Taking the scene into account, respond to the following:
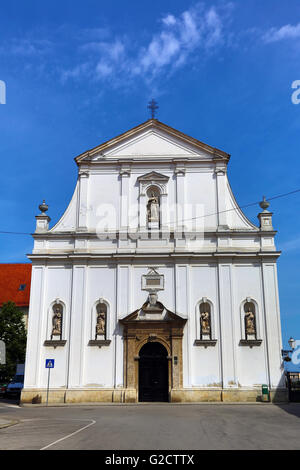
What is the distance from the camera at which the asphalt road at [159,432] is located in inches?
385

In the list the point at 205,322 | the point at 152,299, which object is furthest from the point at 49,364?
the point at 205,322

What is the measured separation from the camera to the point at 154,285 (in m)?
24.6

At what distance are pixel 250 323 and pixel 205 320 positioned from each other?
Result: 2.33 metres

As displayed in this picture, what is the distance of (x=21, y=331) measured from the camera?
121 ft

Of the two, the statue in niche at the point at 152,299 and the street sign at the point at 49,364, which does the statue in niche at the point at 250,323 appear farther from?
the street sign at the point at 49,364

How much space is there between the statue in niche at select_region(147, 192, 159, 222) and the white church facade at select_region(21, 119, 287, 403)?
0.06 meters

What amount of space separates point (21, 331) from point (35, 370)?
1404cm

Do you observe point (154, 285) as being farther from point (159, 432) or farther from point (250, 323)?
point (159, 432)

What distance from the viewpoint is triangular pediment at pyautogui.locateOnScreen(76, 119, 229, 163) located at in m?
26.9

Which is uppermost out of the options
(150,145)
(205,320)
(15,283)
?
(150,145)

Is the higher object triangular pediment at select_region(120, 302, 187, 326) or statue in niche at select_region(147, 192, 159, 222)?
statue in niche at select_region(147, 192, 159, 222)

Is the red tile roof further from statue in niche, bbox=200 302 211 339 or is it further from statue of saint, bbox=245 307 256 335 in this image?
statue of saint, bbox=245 307 256 335

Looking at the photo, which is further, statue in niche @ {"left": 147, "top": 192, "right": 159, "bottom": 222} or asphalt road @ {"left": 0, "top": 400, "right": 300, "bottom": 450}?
statue in niche @ {"left": 147, "top": 192, "right": 159, "bottom": 222}

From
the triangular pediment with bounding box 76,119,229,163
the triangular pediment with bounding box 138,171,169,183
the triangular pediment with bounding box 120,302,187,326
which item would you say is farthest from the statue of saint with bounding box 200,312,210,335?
the triangular pediment with bounding box 76,119,229,163
